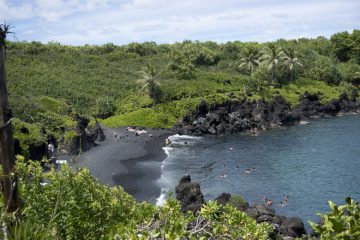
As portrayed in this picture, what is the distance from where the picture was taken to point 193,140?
267ft

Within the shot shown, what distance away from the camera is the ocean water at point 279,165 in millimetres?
50469

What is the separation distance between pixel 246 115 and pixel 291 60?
1174 inches

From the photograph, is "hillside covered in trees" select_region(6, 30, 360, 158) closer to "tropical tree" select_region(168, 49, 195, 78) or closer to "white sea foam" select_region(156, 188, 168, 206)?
"tropical tree" select_region(168, 49, 195, 78)

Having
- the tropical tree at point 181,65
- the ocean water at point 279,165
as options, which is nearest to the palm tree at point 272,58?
the tropical tree at point 181,65

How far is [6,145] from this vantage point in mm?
9125

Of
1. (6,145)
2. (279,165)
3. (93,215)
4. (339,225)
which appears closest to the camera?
(339,225)

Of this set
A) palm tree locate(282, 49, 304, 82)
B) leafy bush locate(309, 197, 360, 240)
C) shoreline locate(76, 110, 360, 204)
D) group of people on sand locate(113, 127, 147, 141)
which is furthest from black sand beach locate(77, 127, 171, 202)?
palm tree locate(282, 49, 304, 82)

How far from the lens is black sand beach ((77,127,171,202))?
53156mm

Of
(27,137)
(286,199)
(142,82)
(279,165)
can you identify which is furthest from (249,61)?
(27,137)

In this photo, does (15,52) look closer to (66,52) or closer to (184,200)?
(66,52)

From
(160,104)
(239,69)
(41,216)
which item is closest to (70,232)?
(41,216)

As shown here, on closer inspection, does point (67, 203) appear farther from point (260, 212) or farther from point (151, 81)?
point (151, 81)

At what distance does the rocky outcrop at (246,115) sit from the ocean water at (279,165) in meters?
3.66

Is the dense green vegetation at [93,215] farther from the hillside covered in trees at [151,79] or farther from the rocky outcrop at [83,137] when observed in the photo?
the hillside covered in trees at [151,79]
